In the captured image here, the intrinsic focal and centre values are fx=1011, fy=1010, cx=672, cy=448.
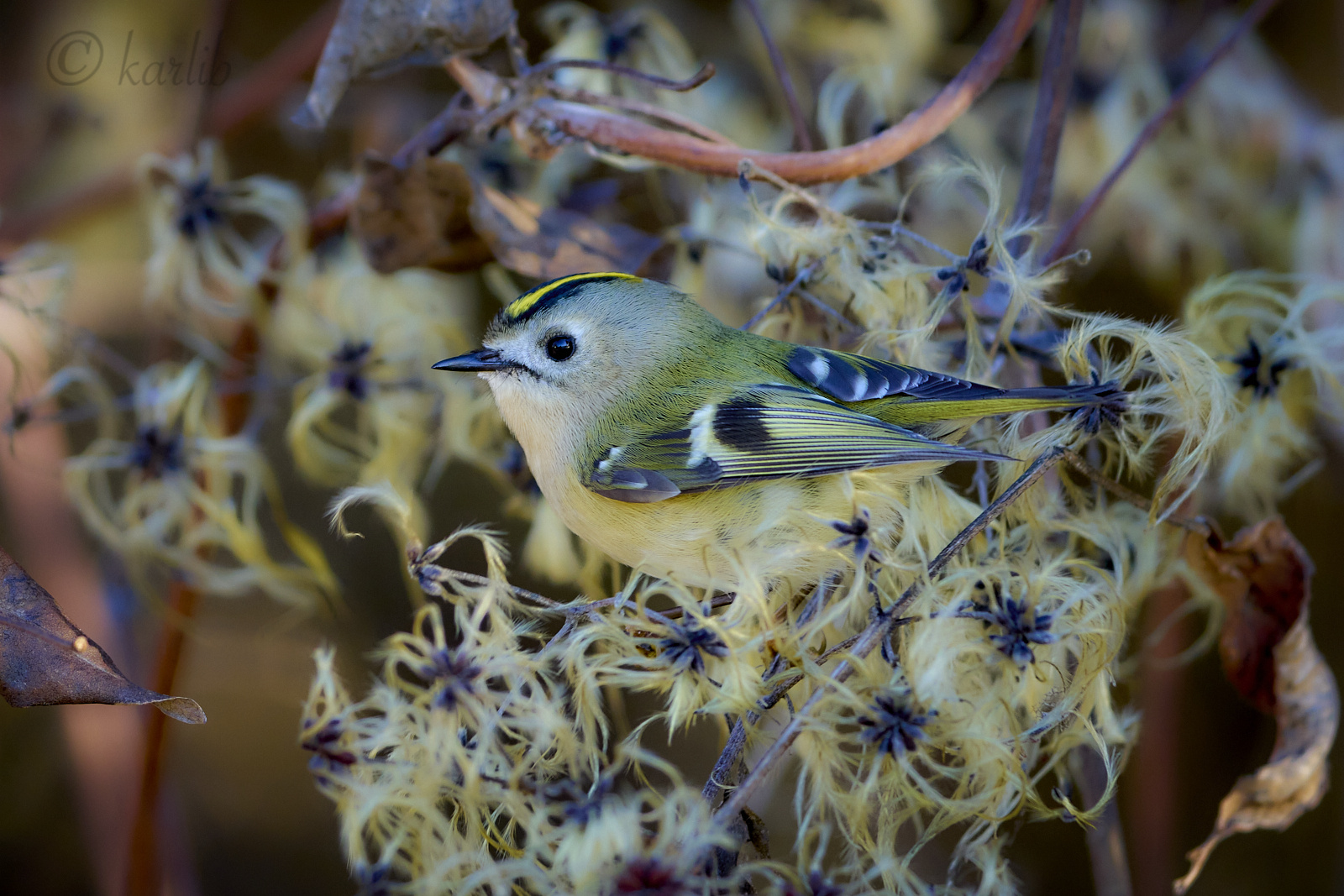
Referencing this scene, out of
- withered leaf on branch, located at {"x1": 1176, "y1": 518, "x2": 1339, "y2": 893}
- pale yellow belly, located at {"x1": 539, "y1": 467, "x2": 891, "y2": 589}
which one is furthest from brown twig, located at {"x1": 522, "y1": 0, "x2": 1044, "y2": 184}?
withered leaf on branch, located at {"x1": 1176, "y1": 518, "x2": 1339, "y2": 893}

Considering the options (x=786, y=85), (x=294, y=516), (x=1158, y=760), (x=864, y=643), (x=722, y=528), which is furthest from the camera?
(x=294, y=516)

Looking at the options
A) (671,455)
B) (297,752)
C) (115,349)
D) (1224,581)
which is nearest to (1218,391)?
(1224,581)

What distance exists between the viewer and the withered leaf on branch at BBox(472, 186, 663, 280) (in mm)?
803

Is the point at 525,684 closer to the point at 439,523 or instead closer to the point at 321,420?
the point at 321,420

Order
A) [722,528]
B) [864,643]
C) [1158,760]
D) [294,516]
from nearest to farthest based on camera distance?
[864,643] < [722,528] < [1158,760] < [294,516]

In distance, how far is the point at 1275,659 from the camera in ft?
2.48

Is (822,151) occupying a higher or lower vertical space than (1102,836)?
higher

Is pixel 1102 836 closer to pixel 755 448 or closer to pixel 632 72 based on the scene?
pixel 755 448

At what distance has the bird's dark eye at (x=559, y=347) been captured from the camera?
802mm

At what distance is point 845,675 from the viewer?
22.3 inches

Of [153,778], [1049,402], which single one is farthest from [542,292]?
[153,778]

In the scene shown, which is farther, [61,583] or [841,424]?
[61,583]

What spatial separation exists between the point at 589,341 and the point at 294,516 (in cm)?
78

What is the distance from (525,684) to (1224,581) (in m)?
0.54
